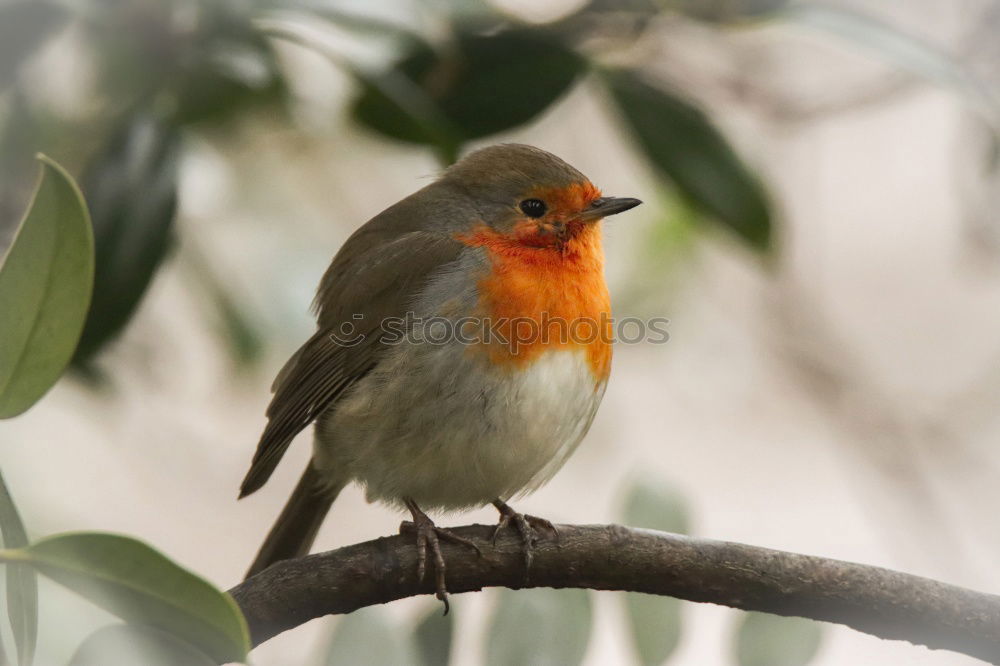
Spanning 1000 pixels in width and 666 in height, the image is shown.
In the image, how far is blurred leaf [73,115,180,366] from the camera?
204cm

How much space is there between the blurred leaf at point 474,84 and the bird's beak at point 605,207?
337mm

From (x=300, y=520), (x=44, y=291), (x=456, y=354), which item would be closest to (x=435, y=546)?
(x=456, y=354)

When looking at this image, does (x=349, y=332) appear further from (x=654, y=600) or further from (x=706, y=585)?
(x=706, y=585)

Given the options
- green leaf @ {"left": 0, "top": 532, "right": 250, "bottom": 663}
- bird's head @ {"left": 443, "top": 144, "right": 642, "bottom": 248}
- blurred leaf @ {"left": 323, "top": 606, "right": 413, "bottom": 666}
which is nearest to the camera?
green leaf @ {"left": 0, "top": 532, "right": 250, "bottom": 663}

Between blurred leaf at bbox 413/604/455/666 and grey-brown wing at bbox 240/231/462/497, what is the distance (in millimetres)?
628

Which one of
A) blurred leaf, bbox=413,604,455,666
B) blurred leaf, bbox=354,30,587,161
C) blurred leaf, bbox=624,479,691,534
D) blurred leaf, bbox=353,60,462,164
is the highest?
blurred leaf, bbox=354,30,587,161

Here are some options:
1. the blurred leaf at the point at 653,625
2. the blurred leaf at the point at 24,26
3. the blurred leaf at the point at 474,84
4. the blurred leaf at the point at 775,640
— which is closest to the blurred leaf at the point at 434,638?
the blurred leaf at the point at 653,625

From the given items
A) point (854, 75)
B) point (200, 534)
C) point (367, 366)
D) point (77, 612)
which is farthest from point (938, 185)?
point (77, 612)

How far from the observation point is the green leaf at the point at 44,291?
1109mm

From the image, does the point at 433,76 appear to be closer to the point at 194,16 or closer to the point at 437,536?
the point at 194,16

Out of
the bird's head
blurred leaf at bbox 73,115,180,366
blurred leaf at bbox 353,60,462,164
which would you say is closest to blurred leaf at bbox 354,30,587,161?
blurred leaf at bbox 353,60,462,164

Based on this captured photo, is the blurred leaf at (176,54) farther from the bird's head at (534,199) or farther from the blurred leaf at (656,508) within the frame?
the blurred leaf at (656,508)

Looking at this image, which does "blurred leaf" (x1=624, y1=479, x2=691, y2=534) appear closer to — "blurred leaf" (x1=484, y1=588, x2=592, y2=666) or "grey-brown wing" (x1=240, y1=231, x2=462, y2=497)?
"blurred leaf" (x1=484, y1=588, x2=592, y2=666)

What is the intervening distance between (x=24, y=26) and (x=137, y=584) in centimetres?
120
